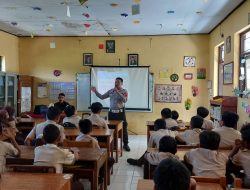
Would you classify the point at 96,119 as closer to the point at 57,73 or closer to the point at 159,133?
the point at 159,133

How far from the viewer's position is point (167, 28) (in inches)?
293

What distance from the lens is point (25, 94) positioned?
27.4 feet

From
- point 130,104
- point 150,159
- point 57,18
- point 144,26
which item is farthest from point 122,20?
point 150,159

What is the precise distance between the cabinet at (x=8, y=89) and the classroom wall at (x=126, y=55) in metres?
0.89

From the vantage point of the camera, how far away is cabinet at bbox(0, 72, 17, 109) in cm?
735

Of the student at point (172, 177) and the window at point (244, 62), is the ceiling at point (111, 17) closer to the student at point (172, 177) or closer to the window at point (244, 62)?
the window at point (244, 62)

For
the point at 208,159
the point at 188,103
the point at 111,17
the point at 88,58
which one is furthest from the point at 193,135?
the point at 88,58

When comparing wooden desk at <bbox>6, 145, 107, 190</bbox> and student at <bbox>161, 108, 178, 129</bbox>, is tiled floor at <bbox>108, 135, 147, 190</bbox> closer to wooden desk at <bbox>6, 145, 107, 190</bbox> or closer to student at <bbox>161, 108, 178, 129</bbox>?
student at <bbox>161, 108, 178, 129</bbox>

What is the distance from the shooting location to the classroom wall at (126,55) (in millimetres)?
8180

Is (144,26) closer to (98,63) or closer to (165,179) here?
(98,63)

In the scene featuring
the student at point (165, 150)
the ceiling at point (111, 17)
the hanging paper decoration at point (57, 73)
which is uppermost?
the ceiling at point (111, 17)

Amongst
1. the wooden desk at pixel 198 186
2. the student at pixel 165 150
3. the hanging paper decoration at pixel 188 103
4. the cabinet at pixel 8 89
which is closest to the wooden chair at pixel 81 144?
the student at pixel 165 150

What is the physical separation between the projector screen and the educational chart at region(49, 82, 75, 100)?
2.09ft

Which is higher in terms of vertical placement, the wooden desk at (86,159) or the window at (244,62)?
the window at (244,62)
